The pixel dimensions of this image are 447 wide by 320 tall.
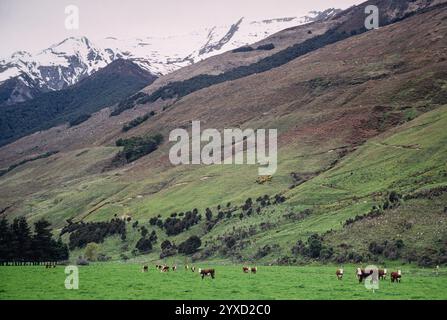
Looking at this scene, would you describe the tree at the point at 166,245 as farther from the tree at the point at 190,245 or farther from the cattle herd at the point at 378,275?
the cattle herd at the point at 378,275

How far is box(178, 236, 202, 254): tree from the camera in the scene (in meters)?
105

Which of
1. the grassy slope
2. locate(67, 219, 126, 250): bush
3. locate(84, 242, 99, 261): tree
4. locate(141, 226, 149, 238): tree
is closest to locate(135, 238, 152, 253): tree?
the grassy slope

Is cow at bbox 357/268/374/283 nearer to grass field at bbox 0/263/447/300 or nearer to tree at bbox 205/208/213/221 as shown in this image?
grass field at bbox 0/263/447/300

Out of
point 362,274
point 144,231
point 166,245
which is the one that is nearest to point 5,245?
point 166,245

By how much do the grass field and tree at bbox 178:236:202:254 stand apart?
45919 mm

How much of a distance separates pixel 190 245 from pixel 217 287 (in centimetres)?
5877

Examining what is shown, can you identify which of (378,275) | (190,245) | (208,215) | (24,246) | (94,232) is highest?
(208,215)

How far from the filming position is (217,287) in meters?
46.7

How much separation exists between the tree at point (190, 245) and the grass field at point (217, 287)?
45919 millimetres

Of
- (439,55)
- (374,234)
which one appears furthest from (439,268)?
(439,55)

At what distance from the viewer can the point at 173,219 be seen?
124438 mm

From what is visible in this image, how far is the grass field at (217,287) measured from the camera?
4091cm

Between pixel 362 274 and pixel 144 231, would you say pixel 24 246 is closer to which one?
pixel 144 231
